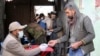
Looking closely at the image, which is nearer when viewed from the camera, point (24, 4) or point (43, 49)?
point (43, 49)

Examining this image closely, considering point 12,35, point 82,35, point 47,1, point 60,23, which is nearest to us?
point 82,35

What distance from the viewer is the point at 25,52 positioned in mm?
4934

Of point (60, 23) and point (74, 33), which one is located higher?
point (74, 33)

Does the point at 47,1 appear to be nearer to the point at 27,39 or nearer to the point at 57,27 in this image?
the point at 57,27

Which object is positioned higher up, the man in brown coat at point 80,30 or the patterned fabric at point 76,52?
the man in brown coat at point 80,30

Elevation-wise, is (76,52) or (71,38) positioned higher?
(71,38)

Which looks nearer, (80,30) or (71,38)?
(80,30)

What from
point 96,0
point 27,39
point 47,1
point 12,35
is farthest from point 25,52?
point 47,1

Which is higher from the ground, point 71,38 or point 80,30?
point 80,30

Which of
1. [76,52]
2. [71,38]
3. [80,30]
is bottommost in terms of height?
[76,52]

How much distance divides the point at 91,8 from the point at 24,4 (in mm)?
8610

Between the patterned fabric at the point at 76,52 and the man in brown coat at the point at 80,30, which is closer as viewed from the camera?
the man in brown coat at the point at 80,30

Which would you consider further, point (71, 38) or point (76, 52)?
point (71, 38)

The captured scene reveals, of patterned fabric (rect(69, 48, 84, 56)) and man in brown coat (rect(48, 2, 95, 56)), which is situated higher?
man in brown coat (rect(48, 2, 95, 56))
